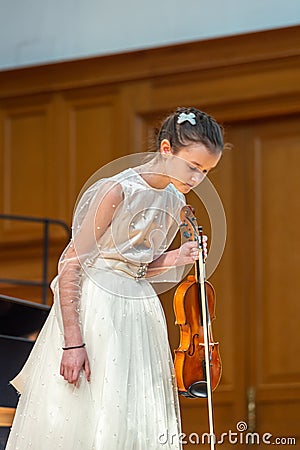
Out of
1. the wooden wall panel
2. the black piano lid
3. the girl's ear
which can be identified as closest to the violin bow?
the girl's ear

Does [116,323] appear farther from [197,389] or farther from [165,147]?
[165,147]

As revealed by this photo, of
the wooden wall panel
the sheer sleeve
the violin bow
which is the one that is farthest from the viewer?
the wooden wall panel

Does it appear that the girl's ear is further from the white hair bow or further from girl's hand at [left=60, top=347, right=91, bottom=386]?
girl's hand at [left=60, top=347, right=91, bottom=386]

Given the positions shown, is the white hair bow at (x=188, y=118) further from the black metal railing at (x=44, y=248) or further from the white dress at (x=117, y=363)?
the black metal railing at (x=44, y=248)

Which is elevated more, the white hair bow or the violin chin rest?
the white hair bow

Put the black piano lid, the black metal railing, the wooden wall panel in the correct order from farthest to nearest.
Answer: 1. the wooden wall panel
2. the black metal railing
3. the black piano lid

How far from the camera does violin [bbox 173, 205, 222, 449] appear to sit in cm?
303

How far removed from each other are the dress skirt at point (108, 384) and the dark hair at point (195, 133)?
1.54 ft

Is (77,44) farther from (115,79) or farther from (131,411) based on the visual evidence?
(131,411)

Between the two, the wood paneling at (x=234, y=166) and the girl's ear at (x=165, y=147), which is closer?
the girl's ear at (x=165, y=147)

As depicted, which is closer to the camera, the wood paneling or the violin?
the violin

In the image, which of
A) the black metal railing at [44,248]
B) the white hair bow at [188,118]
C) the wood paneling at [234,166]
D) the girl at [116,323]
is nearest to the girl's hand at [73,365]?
the girl at [116,323]

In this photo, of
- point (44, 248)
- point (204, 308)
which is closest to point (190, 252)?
point (204, 308)

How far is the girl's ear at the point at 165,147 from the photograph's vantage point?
3133 mm
